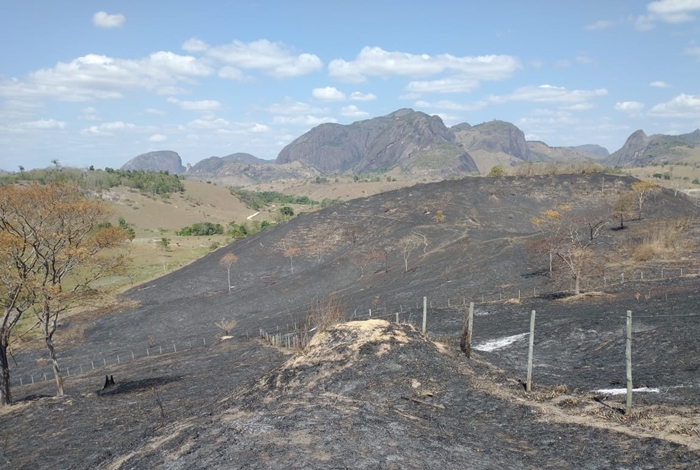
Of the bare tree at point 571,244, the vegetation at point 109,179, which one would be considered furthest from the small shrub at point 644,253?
the vegetation at point 109,179

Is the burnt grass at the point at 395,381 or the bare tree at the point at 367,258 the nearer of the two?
the burnt grass at the point at 395,381

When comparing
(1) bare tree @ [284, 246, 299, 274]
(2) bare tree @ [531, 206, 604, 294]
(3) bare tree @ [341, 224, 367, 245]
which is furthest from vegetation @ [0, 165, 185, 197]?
(2) bare tree @ [531, 206, 604, 294]

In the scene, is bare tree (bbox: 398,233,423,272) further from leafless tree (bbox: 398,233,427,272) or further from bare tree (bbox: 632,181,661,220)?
bare tree (bbox: 632,181,661,220)

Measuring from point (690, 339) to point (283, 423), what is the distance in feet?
52.9

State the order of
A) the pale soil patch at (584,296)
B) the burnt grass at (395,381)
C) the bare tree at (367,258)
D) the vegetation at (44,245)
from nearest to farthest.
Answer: the burnt grass at (395,381), the vegetation at (44,245), the pale soil patch at (584,296), the bare tree at (367,258)

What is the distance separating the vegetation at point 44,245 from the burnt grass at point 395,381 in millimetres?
3599

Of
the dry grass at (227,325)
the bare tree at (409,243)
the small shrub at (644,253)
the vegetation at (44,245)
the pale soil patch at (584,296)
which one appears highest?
the vegetation at (44,245)

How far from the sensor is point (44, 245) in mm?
22734

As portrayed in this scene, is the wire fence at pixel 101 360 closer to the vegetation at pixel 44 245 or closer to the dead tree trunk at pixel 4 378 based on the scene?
the dead tree trunk at pixel 4 378

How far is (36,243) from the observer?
22141 mm

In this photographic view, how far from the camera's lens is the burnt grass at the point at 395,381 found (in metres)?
10.4

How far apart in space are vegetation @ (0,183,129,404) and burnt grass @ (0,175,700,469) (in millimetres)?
3599

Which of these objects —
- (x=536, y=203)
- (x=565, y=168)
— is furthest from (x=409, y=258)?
(x=565, y=168)

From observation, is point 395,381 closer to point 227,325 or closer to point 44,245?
point 44,245
